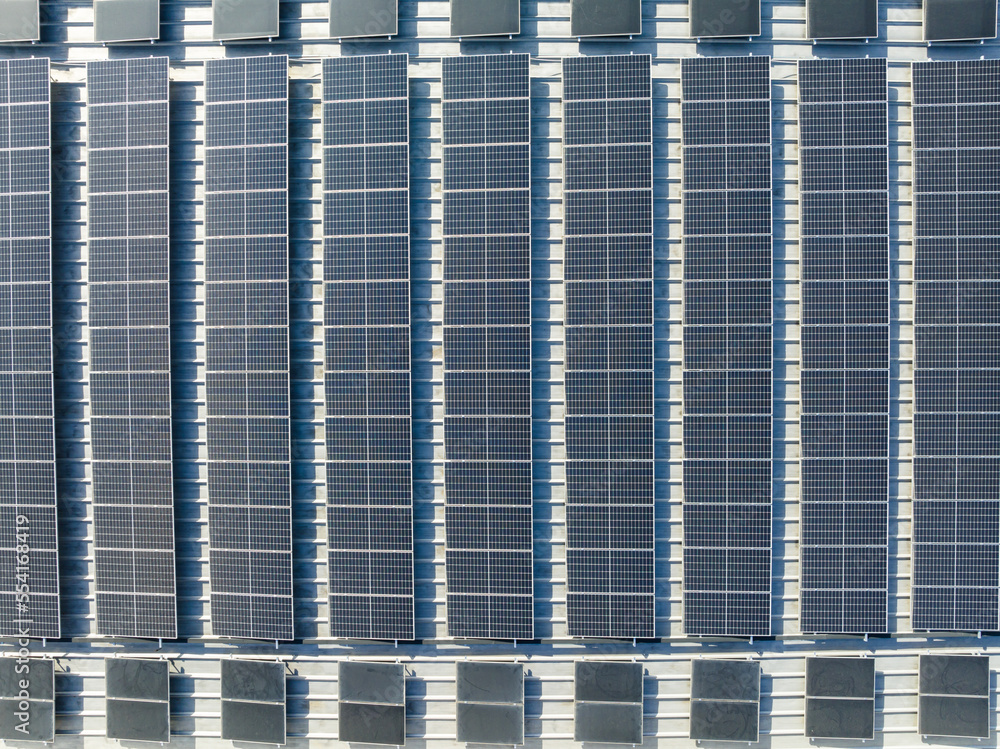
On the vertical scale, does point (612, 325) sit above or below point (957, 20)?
below

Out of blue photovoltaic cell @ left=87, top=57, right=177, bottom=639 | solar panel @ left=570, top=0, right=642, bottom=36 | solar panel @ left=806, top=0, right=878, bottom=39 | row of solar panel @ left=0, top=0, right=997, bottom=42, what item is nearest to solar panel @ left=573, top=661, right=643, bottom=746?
blue photovoltaic cell @ left=87, top=57, right=177, bottom=639

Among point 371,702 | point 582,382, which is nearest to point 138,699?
point 371,702

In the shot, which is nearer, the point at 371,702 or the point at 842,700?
the point at 842,700

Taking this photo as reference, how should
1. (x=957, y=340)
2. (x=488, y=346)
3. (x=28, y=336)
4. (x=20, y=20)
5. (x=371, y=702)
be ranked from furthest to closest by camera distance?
(x=20, y=20), (x=28, y=336), (x=371, y=702), (x=488, y=346), (x=957, y=340)

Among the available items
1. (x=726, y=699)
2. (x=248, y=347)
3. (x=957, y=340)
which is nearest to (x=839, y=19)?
(x=957, y=340)

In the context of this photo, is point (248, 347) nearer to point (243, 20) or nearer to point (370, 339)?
point (370, 339)

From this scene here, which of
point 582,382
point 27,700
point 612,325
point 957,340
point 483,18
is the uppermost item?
point 483,18

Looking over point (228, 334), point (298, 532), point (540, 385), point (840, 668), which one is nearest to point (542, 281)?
point (540, 385)

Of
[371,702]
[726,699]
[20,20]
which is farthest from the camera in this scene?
[20,20]
